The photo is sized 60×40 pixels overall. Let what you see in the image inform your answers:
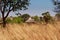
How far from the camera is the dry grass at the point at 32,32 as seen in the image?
491 cm

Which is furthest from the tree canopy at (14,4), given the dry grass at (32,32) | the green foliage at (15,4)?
the dry grass at (32,32)

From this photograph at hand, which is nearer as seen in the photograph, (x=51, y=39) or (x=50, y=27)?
(x=51, y=39)

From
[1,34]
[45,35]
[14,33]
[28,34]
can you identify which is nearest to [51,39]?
[45,35]

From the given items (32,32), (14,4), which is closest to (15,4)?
(14,4)

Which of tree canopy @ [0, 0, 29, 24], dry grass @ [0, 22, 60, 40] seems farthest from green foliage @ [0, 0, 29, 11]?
dry grass @ [0, 22, 60, 40]

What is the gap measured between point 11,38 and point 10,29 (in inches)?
16.0

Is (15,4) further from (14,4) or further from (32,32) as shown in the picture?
(32,32)

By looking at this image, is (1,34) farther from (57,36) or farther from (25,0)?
(25,0)

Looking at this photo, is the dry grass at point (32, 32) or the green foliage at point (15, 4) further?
the green foliage at point (15, 4)

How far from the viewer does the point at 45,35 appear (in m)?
4.97

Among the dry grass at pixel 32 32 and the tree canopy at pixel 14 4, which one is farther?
the tree canopy at pixel 14 4

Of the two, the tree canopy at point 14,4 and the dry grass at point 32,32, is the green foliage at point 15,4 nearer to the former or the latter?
the tree canopy at point 14,4

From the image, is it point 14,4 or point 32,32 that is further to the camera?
point 14,4

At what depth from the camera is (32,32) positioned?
16.8 ft
